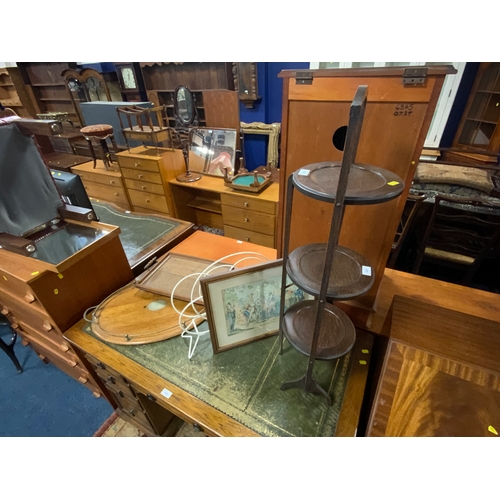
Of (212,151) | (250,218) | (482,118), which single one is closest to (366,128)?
(250,218)

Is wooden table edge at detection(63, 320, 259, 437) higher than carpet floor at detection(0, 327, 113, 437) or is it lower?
higher

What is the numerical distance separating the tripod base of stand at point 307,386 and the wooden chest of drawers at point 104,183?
9.10ft

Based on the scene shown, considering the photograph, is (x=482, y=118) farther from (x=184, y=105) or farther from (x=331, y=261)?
(x=331, y=261)

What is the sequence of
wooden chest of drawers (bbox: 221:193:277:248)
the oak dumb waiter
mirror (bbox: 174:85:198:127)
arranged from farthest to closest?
mirror (bbox: 174:85:198:127) → wooden chest of drawers (bbox: 221:193:277:248) → the oak dumb waiter

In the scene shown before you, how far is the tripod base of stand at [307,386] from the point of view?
833mm

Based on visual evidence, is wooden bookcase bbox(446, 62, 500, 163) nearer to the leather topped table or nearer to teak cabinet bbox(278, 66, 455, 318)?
teak cabinet bbox(278, 66, 455, 318)

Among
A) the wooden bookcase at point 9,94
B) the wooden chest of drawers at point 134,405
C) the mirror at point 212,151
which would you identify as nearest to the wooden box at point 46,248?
the wooden chest of drawers at point 134,405

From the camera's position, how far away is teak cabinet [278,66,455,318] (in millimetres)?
671

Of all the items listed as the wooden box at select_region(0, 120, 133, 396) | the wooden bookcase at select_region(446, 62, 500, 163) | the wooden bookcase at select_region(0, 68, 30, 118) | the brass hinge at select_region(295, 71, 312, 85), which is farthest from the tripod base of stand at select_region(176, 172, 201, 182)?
the wooden bookcase at select_region(0, 68, 30, 118)

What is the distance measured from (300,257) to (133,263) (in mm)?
1057

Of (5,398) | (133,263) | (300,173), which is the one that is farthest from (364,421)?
(5,398)

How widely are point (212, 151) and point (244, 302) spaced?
6.96 ft

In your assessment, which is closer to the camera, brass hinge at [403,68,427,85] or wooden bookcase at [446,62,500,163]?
brass hinge at [403,68,427,85]

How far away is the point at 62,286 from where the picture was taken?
1092 millimetres
